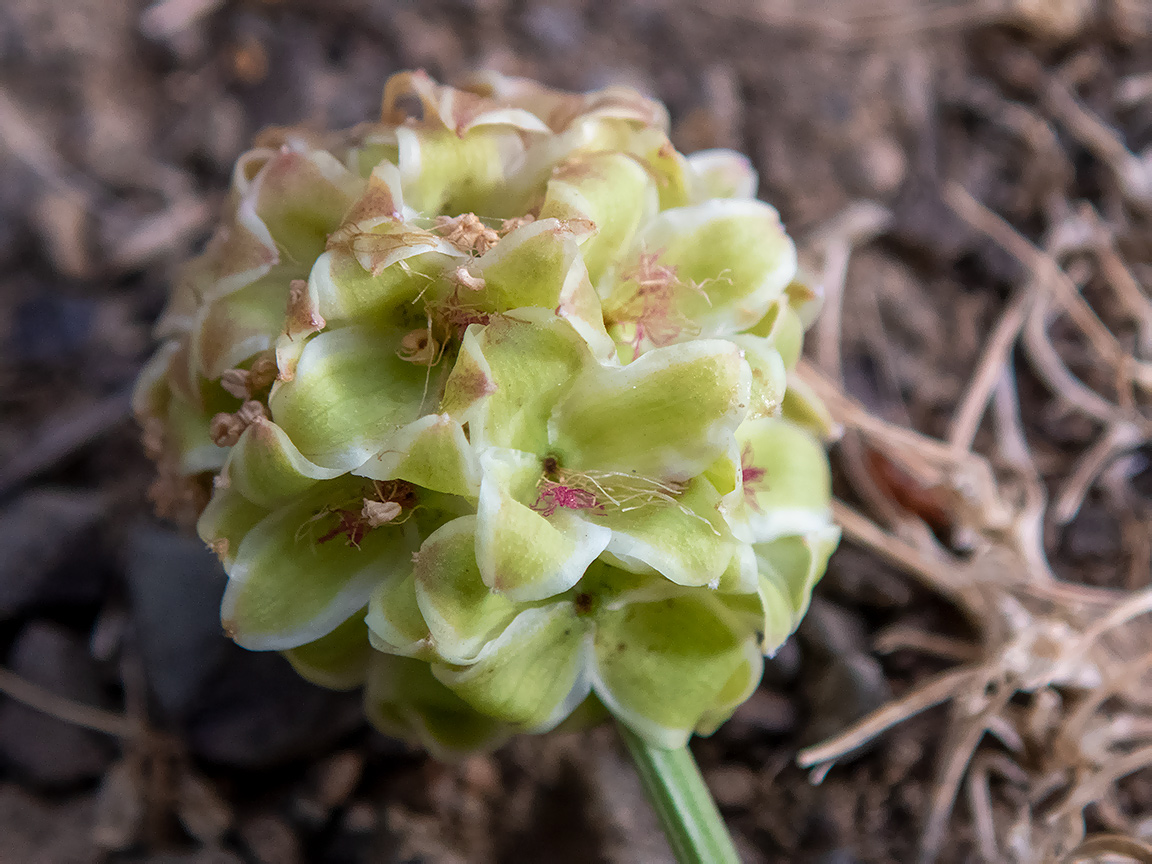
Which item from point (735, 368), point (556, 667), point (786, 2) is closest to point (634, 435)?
point (735, 368)

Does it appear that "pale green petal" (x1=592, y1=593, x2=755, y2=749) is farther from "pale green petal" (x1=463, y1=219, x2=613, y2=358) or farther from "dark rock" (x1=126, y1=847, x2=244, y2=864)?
"dark rock" (x1=126, y1=847, x2=244, y2=864)

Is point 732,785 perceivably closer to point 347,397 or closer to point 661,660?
point 661,660

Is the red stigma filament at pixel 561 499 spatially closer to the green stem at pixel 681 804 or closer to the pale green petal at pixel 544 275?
the pale green petal at pixel 544 275

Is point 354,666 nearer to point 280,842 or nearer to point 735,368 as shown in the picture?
point 280,842

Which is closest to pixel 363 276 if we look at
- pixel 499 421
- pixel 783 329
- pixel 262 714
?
pixel 499 421

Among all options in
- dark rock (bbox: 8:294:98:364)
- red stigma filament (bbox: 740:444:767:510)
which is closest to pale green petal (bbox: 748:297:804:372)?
red stigma filament (bbox: 740:444:767:510)

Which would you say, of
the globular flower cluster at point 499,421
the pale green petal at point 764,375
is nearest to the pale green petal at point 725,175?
the globular flower cluster at point 499,421
